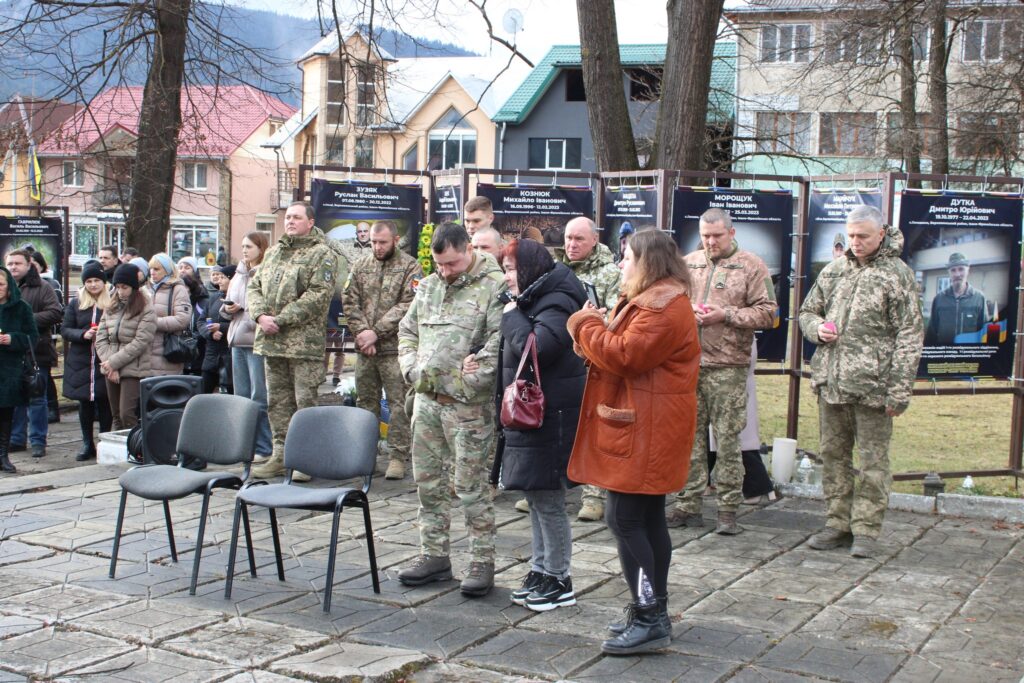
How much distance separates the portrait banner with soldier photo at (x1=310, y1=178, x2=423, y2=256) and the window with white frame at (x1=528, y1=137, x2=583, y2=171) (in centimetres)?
3585

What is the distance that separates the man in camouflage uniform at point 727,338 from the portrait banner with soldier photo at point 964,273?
1.74m

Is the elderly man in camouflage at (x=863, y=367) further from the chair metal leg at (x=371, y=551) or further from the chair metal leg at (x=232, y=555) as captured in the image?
the chair metal leg at (x=232, y=555)

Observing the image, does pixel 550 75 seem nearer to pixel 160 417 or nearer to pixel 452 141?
pixel 452 141

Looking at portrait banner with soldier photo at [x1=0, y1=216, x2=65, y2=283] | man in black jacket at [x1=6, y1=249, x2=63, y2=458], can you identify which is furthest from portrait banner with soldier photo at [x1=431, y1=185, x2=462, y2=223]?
portrait banner with soldier photo at [x1=0, y1=216, x2=65, y2=283]

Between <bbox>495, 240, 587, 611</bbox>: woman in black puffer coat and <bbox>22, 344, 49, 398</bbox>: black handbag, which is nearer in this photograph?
<bbox>495, 240, 587, 611</bbox>: woman in black puffer coat

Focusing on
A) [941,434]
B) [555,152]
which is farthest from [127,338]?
[555,152]

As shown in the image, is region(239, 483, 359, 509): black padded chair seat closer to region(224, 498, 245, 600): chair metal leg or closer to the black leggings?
region(224, 498, 245, 600): chair metal leg

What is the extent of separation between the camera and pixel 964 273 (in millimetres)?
8555

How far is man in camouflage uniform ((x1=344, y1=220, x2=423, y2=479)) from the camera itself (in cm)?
877

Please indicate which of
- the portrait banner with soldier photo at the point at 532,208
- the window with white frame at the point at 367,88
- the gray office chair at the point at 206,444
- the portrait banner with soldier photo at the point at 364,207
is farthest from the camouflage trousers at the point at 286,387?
the window with white frame at the point at 367,88

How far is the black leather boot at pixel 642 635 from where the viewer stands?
16.3ft

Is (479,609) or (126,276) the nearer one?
(479,609)

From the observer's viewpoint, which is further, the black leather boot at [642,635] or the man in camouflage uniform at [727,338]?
the man in camouflage uniform at [727,338]

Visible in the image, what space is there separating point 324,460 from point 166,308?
4864 millimetres
